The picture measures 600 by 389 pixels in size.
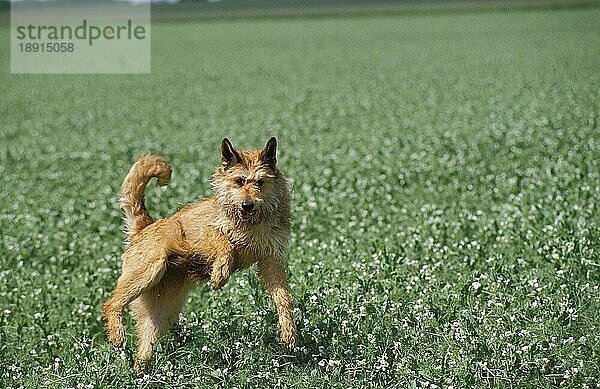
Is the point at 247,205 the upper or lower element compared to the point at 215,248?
upper

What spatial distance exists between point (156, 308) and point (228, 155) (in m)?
1.60

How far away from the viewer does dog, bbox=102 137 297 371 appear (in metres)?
6.11

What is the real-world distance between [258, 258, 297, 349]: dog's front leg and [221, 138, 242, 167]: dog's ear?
0.85 metres

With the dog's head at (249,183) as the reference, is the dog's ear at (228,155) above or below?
above

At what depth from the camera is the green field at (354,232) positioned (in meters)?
6.44

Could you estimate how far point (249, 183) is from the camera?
6039 mm

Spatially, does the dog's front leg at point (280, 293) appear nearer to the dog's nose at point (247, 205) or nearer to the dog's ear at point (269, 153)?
the dog's nose at point (247, 205)

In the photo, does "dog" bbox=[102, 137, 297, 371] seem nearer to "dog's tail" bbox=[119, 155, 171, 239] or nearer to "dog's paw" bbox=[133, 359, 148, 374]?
"dog's paw" bbox=[133, 359, 148, 374]

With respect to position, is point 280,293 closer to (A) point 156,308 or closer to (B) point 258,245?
(B) point 258,245

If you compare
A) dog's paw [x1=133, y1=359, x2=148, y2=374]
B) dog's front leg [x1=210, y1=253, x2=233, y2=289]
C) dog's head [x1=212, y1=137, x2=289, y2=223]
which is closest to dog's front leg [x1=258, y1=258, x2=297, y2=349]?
dog's front leg [x1=210, y1=253, x2=233, y2=289]

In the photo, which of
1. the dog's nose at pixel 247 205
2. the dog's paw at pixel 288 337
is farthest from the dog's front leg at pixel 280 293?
the dog's nose at pixel 247 205

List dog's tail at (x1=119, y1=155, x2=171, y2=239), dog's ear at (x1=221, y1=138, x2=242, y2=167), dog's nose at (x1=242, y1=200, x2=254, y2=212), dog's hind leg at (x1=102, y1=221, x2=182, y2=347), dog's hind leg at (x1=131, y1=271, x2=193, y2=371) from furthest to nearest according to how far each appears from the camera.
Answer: dog's tail at (x1=119, y1=155, x2=171, y2=239) < dog's hind leg at (x1=131, y1=271, x2=193, y2=371) < dog's hind leg at (x1=102, y1=221, x2=182, y2=347) < dog's ear at (x1=221, y1=138, x2=242, y2=167) < dog's nose at (x1=242, y1=200, x2=254, y2=212)

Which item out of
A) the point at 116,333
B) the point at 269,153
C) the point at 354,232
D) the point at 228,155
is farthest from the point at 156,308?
the point at 354,232

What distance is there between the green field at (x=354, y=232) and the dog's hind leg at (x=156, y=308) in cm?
23
